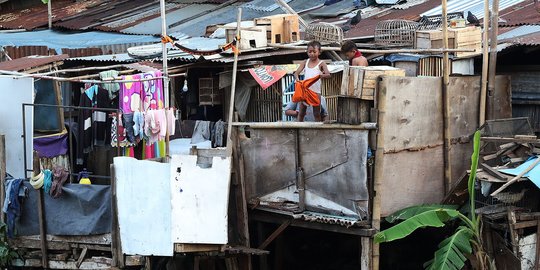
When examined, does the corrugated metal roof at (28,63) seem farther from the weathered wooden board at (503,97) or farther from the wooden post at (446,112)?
the weathered wooden board at (503,97)

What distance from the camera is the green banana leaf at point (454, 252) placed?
12859mm

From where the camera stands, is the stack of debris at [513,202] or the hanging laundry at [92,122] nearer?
the stack of debris at [513,202]

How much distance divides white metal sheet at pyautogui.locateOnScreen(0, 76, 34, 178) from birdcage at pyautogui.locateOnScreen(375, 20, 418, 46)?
506 centimetres

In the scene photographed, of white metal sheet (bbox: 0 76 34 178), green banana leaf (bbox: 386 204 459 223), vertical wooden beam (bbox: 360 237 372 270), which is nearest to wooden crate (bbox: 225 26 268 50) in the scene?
white metal sheet (bbox: 0 76 34 178)

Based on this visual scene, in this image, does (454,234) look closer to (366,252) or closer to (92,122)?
(366,252)

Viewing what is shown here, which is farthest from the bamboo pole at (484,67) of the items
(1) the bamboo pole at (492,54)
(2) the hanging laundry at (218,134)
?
(2) the hanging laundry at (218,134)

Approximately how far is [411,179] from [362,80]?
1615mm

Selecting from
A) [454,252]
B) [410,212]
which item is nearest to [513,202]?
[454,252]

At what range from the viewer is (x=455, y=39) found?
50.5ft

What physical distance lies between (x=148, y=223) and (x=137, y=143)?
132 centimetres

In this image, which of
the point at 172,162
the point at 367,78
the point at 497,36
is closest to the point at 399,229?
the point at 367,78

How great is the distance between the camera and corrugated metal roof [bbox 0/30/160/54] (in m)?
19.7

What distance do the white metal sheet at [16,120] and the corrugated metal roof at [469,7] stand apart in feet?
21.8

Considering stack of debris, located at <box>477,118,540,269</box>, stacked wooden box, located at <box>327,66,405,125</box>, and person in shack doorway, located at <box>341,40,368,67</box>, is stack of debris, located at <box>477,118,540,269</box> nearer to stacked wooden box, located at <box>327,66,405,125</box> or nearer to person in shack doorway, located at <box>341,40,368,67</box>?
stacked wooden box, located at <box>327,66,405,125</box>
